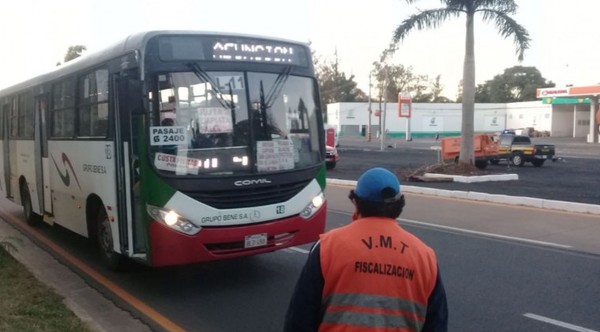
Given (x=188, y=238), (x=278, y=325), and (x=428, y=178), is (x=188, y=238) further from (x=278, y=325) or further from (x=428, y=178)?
(x=428, y=178)

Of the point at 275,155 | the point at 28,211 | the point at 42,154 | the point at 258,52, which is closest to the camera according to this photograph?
the point at 275,155

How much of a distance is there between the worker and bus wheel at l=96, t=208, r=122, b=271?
18.8ft

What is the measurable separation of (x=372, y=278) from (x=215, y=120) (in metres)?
4.73

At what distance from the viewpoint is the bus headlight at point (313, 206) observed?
7527 millimetres

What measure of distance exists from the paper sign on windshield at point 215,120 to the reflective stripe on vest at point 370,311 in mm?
4586

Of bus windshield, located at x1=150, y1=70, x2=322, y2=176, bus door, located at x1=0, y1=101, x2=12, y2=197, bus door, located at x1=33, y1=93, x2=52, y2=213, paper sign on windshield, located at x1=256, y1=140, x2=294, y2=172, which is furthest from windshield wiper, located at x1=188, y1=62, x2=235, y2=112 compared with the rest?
bus door, located at x1=0, y1=101, x2=12, y2=197

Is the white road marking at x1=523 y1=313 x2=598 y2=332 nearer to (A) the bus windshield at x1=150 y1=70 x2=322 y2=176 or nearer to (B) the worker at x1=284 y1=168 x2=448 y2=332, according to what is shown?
(A) the bus windshield at x1=150 y1=70 x2=322 y2=176

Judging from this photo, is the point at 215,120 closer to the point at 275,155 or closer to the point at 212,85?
the point at 212,85

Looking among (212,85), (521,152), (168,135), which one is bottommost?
(521,152)

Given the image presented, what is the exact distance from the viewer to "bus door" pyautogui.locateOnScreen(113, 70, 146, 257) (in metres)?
7.10

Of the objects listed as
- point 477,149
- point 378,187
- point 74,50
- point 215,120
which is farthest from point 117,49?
point 74,50

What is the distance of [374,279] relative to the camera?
8.49ft

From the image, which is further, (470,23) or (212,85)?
(470,23)

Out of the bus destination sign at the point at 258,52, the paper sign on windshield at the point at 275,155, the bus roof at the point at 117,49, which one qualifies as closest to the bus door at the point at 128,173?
the bus roof at the point at 117,49
